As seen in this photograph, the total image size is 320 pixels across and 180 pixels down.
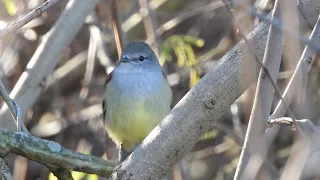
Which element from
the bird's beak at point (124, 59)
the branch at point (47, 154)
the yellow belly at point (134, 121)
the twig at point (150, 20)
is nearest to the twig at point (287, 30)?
the branch at point (47, 154)

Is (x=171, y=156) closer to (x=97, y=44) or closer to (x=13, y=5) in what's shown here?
(x=13, y=5)

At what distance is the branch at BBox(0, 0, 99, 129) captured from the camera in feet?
15.0

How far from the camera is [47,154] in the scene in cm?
305

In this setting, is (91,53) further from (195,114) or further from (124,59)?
(195,114)

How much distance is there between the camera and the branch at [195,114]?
9.18 ft

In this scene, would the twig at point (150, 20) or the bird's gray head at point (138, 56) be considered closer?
the bird's gray head at point (138, 56)

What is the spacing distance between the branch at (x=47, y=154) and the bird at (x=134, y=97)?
4.34ft

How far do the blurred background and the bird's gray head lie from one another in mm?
516

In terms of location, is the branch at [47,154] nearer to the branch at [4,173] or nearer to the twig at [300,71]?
the branch at [4,173]

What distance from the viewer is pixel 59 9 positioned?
19.9ft

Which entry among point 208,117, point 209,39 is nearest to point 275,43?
point 208,117

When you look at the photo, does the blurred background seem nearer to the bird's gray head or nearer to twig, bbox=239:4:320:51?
the bird's gray head

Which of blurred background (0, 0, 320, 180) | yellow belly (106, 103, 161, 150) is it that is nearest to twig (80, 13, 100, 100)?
blurred background (0, 0, 320, 180)

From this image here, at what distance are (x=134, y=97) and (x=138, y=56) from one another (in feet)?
1.10
